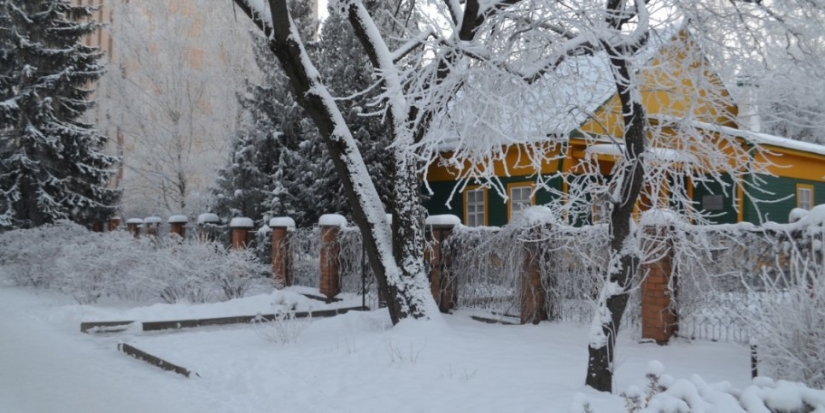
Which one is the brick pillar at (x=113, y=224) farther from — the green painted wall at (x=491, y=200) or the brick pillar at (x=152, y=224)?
the green painted wall at (x=491, y=200)

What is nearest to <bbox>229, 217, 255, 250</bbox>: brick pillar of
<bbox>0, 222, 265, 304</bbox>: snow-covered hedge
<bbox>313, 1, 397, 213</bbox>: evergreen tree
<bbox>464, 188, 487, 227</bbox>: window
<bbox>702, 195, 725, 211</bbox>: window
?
<bbox>0, 222, 265, 304</bbox>: snow-covered hedge

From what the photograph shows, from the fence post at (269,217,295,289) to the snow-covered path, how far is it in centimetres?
551

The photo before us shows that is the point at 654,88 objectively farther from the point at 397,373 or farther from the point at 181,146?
the point at 181,146

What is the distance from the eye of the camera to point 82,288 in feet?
42.5

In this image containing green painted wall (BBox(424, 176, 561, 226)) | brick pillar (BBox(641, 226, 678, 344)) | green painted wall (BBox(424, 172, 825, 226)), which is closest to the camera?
brick pillar (BBox(641, 226, 678, 344))

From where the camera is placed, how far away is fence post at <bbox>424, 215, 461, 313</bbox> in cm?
1112

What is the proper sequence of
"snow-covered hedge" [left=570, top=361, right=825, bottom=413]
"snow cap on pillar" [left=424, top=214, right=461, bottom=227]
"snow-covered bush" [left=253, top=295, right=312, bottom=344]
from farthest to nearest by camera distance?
"snow cap on pillar" [left=424, top=214, right=461, bottom=227] < "snow-covered bush" [left=253, top=295, right=312, bottom=344] < "snow-covered hedge" [left=570, top=361, right=825, bottom=413]

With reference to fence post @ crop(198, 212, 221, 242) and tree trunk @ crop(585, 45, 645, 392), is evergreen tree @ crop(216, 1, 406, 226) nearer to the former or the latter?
fence post @ crop(198, 212, 221, 242)

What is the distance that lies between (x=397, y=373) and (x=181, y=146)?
2011 cm

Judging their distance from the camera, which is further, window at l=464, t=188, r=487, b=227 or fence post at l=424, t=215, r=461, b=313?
window at l=464, t=188, r=487, b=227

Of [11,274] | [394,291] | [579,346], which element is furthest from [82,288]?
[579,346]

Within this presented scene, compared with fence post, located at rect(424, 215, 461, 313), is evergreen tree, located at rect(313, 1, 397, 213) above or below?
above

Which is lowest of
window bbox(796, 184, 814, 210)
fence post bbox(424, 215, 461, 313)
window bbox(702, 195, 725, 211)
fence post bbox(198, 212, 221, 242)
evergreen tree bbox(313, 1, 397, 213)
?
fence post bbox(424, 215, 461, 313)

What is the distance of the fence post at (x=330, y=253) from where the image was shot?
1336 centimetres
